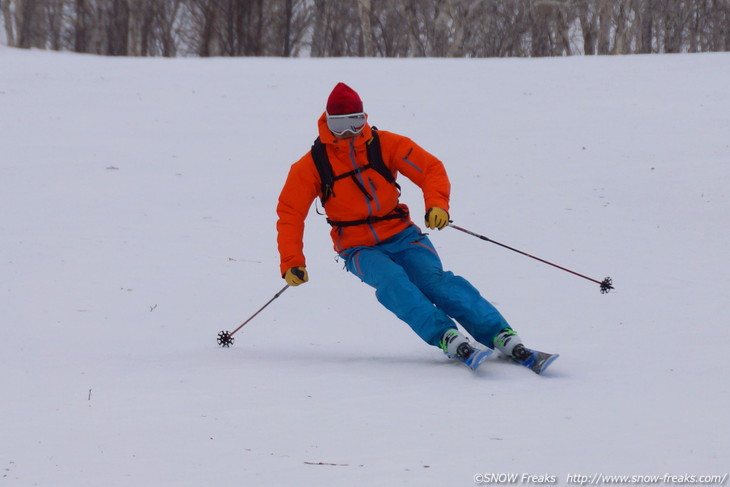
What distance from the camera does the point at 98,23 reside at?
3728 cm

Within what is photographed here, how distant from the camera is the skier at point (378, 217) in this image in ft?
15.1

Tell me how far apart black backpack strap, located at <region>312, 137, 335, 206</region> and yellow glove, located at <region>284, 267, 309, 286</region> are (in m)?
0.44

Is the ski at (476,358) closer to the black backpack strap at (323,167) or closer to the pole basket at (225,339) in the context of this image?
the black backpack strap at (323,167)

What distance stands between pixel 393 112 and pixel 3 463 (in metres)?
10.2

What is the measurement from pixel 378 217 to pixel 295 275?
550mm

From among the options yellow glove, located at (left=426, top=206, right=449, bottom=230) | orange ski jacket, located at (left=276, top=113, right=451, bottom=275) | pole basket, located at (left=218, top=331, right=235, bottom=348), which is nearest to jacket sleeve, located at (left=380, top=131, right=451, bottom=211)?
orange ski jacket, located at (left=276, top=113, right=451, bottom=275)

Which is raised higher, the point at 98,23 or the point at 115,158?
the point at 98,23

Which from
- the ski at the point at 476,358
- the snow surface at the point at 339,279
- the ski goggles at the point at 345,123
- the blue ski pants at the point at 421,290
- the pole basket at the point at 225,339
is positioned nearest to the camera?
the snow surface at the point at 339,279

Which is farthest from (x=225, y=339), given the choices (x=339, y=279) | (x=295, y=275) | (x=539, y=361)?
(x=339, y=279)

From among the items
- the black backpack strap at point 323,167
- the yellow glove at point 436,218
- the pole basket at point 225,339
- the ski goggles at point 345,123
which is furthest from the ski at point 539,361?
the pole basket at point 225,339

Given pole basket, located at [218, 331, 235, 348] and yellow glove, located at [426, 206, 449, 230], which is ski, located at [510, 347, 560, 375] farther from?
pole basket, located at [218, 331, 235, 348]

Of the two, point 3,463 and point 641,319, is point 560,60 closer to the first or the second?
point 641,319

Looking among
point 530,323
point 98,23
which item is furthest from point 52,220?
point 98,23

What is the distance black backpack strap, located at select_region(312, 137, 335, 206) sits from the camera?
15.6ft
